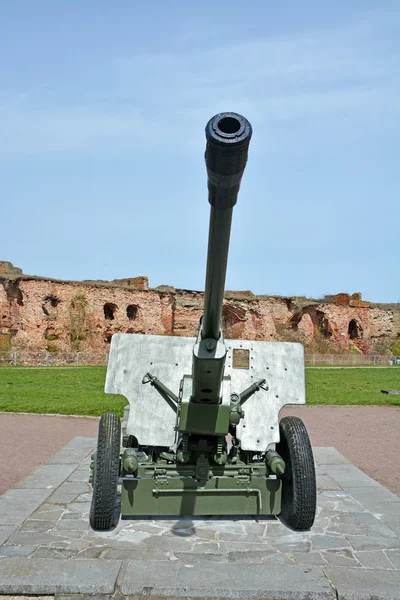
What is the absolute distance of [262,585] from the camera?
12.4 ft

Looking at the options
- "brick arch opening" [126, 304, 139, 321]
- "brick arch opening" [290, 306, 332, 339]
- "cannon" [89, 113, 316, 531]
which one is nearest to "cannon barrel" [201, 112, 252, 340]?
"cannon" [89, 113, 316, 531]

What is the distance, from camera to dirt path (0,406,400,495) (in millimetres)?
7500

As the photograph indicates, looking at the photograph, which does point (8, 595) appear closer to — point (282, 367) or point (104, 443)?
point (104, 443)

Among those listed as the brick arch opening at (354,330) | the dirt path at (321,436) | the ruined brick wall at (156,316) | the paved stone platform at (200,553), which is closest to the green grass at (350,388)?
the dirt path at (321,436)

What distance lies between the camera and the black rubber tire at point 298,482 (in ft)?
15.5

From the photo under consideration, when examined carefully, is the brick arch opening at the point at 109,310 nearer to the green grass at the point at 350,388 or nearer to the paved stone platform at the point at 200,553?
the green grass at the point at 350,388

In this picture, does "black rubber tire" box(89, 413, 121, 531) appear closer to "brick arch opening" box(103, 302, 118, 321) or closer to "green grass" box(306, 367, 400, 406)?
"green grass" box(306, 367, 400, 406)

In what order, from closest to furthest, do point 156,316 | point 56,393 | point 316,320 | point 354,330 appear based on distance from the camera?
point 56,393 → point 156,316 → point 316,320 → point 354,330

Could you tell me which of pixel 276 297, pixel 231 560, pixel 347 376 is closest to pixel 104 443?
pixel 231 560

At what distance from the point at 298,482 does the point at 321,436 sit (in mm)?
5428

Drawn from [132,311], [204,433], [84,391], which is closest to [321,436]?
→ [204,433]

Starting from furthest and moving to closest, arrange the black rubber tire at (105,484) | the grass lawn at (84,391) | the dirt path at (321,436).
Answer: the grass lawn at (84,391) < the dirt path at (321,436) < the black rubber tire at (105,484)

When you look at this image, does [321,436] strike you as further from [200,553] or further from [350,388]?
[350,388]

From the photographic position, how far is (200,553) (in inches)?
171
